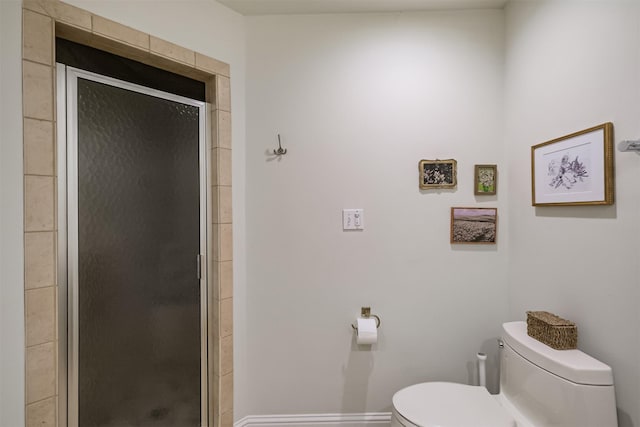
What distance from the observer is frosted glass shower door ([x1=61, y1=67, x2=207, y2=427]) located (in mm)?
1297

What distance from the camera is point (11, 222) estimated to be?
3.60 ft

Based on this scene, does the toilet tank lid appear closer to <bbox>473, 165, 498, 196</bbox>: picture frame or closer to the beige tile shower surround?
<bbox>473, 165, 498, 196</bbox>: picture frame

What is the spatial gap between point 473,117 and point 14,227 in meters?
2.12

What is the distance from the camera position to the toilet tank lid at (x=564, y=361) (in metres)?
1.06

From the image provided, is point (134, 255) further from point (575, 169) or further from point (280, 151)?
point (575, 169)

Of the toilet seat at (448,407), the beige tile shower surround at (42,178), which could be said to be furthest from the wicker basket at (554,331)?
the beige tile shower surround at (42,178)

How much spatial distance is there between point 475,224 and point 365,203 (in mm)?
622

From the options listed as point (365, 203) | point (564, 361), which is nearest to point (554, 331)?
point (564, 361)

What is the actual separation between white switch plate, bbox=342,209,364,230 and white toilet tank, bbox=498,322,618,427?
0.86 m

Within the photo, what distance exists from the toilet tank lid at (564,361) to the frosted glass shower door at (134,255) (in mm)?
1508

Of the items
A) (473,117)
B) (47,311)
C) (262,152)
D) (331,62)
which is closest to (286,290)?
(262,152)

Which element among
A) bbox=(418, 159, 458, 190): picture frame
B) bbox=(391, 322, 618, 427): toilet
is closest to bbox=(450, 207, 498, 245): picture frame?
bbox=(418, 159, 458, 190): picture frame

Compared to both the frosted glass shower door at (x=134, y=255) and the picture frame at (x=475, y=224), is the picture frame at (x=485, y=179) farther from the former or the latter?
the frosted glass shower door at (x=134, y=255)

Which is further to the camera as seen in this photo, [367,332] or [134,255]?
[367,332]
